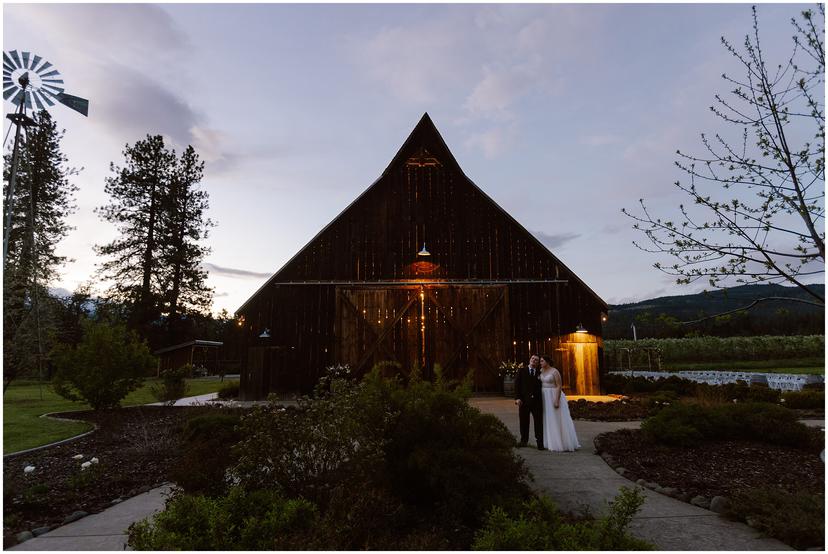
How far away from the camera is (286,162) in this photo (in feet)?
46.5

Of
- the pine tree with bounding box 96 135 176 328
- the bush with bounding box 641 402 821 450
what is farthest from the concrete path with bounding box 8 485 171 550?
the pine tree with bounding box 96 135 176 328

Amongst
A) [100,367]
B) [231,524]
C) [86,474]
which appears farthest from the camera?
[100,367]

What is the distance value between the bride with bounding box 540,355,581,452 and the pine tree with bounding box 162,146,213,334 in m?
32.6

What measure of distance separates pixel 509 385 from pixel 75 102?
13.6m

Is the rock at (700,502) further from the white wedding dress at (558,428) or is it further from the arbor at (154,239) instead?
the arbor at (154,239)

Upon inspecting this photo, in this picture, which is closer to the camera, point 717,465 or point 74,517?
point 74,517

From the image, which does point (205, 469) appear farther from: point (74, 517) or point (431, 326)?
point (431, 326)

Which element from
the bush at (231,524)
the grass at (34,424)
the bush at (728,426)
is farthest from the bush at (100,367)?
the bush at (728,426)

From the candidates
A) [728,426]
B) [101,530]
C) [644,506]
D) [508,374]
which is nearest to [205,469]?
[101,530]

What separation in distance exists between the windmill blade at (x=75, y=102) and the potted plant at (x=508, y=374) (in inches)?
518

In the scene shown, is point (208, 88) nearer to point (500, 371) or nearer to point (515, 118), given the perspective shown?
point (515, 118)

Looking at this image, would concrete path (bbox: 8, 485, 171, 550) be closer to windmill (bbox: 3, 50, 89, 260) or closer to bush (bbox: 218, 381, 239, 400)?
windmill (bbox: 3, 50, 89, 260)

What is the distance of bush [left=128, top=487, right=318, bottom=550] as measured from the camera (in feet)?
11.4

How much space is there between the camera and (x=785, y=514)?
396 cm
